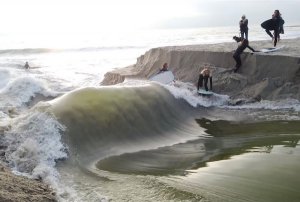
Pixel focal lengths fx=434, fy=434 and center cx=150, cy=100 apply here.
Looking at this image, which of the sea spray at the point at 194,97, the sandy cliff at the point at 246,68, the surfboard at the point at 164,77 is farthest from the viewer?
the surfboard at the point at 164,77

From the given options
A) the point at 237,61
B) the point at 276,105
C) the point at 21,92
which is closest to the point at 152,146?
the point at 276,105

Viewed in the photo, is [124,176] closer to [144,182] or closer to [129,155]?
[144,182]

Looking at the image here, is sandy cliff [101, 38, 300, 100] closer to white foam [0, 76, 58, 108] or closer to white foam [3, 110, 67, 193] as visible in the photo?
white foam [0, 76, 58, 108]

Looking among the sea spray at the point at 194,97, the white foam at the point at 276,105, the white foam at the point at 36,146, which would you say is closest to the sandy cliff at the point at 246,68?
the white foam at the point at 276,105

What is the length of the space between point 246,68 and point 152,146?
24.3 ft

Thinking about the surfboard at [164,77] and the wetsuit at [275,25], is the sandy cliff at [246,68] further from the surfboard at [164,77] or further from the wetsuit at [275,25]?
the surfboard at [164,77]

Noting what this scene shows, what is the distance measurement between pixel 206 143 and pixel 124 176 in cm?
297

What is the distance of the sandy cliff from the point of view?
14.6 meters

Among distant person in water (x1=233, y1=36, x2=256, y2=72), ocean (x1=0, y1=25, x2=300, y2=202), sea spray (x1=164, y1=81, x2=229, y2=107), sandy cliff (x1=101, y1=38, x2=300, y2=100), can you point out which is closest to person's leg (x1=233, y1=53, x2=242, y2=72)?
distant person in water (x1=233, y1=36, x2=256, y2=72)

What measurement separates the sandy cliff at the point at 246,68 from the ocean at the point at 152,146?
86 cm

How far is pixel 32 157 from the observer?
8008 millimetres

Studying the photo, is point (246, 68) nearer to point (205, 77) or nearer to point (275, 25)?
point (205, 77)

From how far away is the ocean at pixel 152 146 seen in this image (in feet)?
22.2

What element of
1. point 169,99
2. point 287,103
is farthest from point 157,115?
point 287,103
